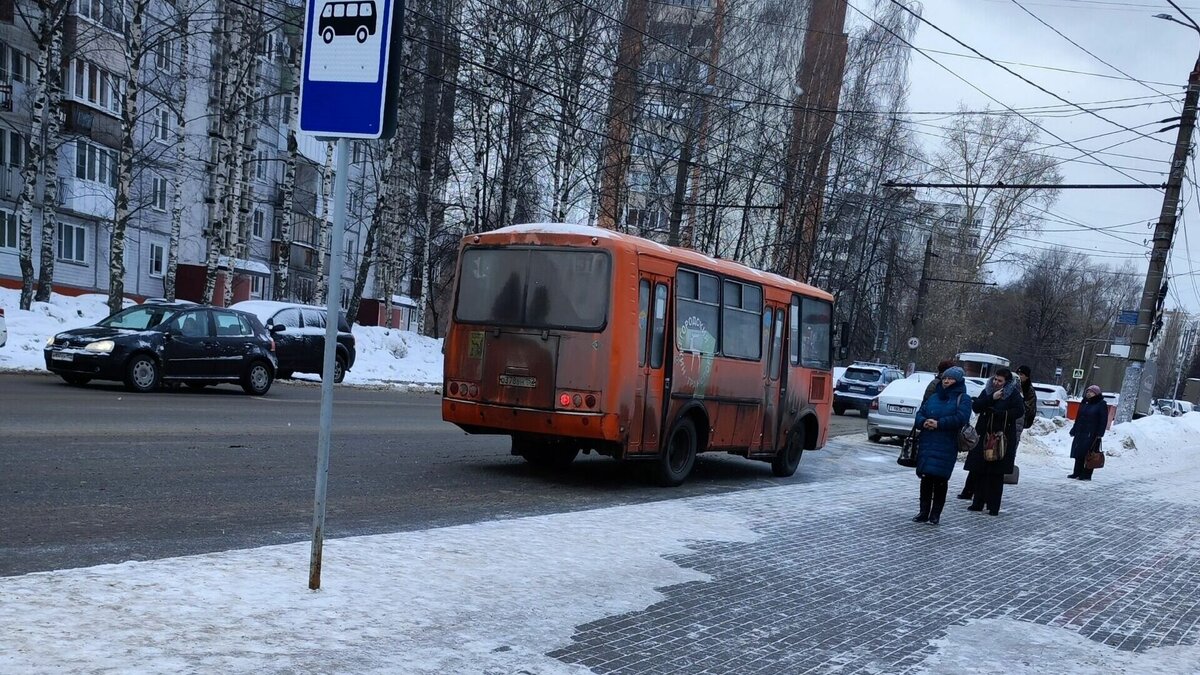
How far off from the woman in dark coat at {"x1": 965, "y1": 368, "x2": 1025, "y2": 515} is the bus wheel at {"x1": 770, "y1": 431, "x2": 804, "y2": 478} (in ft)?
9.13

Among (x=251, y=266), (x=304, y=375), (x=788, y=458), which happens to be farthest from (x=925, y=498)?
(x=251, y=266)

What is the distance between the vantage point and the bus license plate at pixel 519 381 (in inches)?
421

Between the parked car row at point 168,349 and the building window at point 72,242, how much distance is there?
19.7m

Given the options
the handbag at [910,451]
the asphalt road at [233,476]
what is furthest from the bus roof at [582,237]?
the handbag at [910,451]

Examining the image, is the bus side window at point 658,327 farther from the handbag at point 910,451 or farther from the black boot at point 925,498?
the black boot at point 925,498

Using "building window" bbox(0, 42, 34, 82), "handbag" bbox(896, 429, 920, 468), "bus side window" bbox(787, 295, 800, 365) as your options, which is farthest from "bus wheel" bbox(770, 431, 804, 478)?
"building window" bbox(0, 42, 34, 82)

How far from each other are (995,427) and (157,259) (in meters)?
37.1

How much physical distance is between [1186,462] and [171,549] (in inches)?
1015

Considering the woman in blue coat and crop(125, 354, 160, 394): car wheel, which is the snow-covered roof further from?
the woman in blue coat

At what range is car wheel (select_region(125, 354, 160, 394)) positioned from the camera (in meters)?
16.5

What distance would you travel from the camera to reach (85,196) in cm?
3381

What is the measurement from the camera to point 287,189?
2902cm

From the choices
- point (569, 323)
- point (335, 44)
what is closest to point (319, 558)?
point (335, 44)

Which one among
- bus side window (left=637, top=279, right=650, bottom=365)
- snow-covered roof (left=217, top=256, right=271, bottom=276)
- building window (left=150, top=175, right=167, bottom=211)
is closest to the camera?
bus side window (left=637, top=279, right=650, bottom=365)
